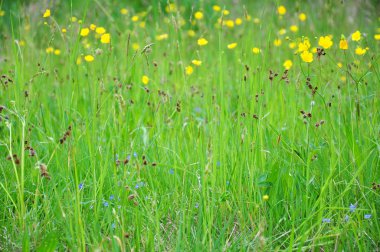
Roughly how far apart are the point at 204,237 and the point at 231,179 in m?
0.37

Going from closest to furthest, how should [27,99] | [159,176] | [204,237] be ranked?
1. [204,237]
2. [159,176]
3. [27,99]

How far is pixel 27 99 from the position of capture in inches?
104

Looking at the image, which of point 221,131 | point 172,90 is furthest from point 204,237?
point 172,90

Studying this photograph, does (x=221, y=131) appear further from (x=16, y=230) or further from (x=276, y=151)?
(x=16, y=230)

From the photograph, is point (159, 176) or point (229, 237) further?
point (159, 176)

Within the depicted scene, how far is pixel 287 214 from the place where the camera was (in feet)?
7.22

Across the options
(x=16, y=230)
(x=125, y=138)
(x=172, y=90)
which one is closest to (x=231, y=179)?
(x=125, y=138)

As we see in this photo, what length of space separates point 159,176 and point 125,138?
0.25m

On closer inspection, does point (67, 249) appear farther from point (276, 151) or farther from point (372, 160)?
point (372, 160)

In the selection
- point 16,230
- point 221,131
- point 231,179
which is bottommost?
point 16,230

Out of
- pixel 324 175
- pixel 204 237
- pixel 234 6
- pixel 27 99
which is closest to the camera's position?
pixel 204 237

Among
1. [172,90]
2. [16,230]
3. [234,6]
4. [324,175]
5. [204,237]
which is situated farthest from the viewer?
[234,6]

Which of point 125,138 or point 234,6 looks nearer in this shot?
point 125,138

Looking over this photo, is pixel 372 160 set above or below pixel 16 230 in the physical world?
above
